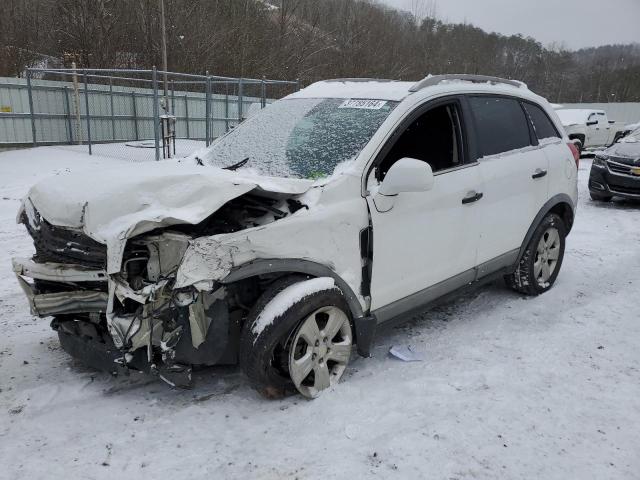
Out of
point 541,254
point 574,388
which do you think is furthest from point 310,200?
point 541,254

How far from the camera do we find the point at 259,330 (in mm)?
2727

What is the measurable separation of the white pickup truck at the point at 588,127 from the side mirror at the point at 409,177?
640 inches

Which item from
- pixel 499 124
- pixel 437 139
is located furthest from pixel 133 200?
pixel 499 124

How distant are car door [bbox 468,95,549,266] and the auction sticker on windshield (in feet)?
2.63

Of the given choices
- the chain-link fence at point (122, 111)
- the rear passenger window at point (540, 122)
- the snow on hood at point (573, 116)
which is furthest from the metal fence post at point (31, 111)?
the snow on hood at point (573, 116)

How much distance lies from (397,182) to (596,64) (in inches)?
3833

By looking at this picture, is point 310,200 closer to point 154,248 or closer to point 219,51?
point 154,248

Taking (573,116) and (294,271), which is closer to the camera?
(294,271)

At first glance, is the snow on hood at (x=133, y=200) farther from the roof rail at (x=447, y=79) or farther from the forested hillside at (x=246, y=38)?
the forested hillside at (x=246, y=38)

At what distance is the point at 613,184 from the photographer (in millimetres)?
9547

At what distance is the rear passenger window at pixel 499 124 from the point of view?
4.00m

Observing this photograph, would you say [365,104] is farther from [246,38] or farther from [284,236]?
[246,38]

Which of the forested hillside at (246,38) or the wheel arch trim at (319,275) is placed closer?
the wheel arch trim at (319,275)

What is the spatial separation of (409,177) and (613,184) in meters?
8.15
